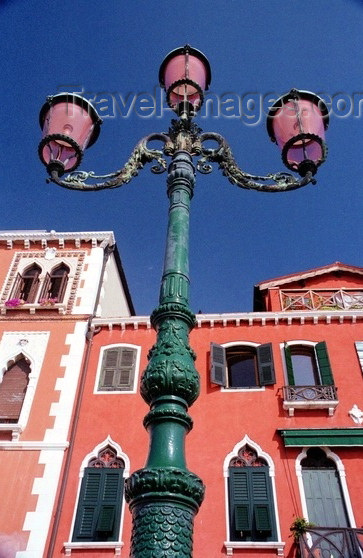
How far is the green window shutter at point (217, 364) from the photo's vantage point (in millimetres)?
13367

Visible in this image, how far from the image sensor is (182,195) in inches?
197

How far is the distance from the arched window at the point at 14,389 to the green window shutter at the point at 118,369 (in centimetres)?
210

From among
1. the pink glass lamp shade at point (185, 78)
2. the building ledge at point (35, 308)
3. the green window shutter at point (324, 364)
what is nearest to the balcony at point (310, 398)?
the green window shutter at point (324, 364)

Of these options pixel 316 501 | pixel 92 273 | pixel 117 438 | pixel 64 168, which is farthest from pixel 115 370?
pixel 64 168

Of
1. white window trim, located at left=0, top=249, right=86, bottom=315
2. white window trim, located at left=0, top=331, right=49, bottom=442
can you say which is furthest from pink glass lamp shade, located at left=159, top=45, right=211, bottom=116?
white window trim, located at left=0, top=249, right=86, bottom=315

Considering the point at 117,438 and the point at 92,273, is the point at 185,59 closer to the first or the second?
the point at 117,438

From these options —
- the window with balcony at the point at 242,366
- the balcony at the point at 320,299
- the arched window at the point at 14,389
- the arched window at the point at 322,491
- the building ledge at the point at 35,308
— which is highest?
the balcony at the point at 320,299

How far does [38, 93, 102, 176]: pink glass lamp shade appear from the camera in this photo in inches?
229

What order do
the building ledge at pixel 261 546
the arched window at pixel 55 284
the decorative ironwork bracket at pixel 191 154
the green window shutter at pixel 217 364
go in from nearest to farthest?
the decorative ironwork bracket at pixel 191 154 → the building ledge at pixel 261 546 → the green window shutter at pixel 217 364 → the arched window at pixel 55 284

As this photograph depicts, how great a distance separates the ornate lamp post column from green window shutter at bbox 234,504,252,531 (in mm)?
8154

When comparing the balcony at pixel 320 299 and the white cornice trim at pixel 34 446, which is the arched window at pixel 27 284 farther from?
the balcony at pixel 320 299

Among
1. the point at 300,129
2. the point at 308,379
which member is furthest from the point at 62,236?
the point at 300,129

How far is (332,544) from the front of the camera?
9555mm

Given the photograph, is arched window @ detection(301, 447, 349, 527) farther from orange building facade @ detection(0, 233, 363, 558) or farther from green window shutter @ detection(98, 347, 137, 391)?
green window shutter @ detection(98, 347, 137, 391)
